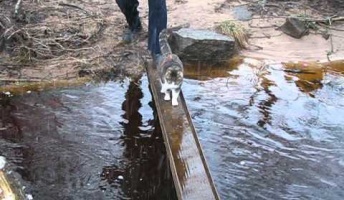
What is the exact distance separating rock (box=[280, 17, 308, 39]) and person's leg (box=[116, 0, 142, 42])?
2.08 meters

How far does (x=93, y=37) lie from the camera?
23.6ft

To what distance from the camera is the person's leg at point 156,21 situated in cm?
543

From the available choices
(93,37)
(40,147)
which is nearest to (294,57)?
(93,37)

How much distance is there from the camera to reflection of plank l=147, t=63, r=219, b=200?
12.3 feet

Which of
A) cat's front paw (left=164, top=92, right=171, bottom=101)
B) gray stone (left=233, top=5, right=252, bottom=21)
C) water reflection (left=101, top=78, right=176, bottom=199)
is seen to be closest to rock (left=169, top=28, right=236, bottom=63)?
gray stone (left=233, top=5, right=252, bottom=21)

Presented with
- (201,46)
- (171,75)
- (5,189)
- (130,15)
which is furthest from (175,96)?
(130,15)

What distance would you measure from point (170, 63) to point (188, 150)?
0.79 m

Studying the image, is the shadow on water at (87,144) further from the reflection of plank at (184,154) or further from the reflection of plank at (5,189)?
the reflection of plank at (5,189)

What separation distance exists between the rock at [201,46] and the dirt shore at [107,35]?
1.18 feet

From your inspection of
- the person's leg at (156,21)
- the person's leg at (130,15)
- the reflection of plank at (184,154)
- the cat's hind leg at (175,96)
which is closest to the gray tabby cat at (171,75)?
the cat's hind leg at (175,96)

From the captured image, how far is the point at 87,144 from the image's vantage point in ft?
16.4

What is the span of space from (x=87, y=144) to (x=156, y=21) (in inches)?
57.0

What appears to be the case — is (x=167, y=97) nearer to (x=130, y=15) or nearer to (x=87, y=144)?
(x=87, y=144)

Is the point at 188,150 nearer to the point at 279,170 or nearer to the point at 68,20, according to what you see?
the point at 279,170
